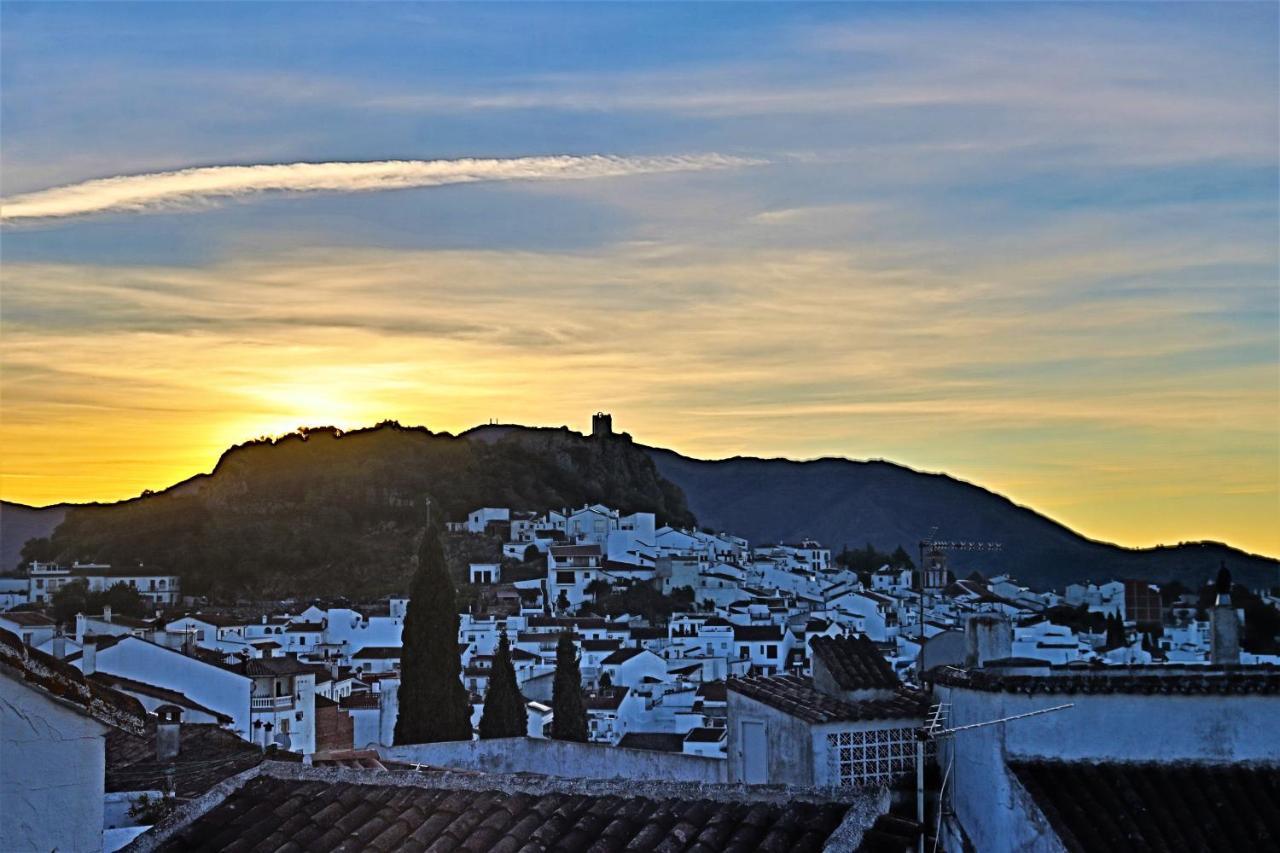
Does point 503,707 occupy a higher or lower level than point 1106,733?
lower

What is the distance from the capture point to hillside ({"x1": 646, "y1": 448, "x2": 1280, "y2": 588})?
125 m

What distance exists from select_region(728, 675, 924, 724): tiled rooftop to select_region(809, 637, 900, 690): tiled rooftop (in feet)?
0.46

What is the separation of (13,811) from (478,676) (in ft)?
170

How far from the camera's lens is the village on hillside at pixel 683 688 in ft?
26.1

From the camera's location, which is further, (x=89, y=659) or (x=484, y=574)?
(x=484, y=574)

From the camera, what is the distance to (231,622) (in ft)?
236

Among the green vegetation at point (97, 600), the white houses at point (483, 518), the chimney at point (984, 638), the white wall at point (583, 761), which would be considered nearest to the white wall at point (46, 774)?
the chimney at point (984, 638)

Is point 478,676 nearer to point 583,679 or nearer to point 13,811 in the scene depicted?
point 583,679

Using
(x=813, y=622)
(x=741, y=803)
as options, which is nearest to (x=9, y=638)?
(x=741, y=803)

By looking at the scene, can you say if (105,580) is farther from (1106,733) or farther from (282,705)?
(1106,733)

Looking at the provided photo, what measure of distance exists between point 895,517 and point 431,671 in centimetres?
13363

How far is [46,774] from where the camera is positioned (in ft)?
20.0

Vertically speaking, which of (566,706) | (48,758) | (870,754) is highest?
(48,758)

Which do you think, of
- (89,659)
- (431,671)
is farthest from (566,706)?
(89,659)
